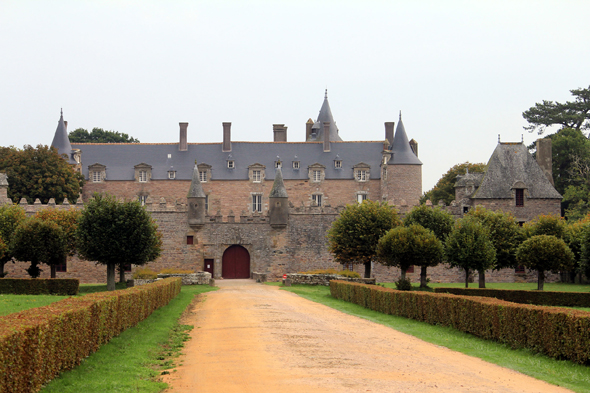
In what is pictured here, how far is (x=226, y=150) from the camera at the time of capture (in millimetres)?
64938

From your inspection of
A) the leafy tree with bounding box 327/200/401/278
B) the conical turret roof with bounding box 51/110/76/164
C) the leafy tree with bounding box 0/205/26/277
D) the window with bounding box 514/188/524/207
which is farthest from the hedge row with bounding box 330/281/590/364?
the conical turret roof with bounding box 51/110/76/164

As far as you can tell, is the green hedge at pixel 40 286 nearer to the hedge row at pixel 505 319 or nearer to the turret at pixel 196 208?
the hedge row at pixel 505 319

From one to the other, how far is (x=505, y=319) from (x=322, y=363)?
6002 mm

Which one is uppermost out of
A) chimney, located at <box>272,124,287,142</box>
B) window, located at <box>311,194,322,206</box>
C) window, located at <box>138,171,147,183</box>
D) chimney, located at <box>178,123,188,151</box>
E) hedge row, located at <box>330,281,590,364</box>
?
chimney, located at <box>272,124,287,142</box>

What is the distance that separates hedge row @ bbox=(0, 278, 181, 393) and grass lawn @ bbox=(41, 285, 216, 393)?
209 millimetres

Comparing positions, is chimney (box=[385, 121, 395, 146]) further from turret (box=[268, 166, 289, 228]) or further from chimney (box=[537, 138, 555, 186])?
Answer: turret (box=[268, 166, 289, 228])

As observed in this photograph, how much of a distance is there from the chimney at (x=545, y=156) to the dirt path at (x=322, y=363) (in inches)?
1496

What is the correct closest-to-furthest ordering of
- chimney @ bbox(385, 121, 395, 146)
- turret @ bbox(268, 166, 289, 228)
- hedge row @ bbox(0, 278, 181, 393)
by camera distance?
hedge row @ bbox(0, 278, 181, 393) < turret @ bbox(268, 166, 289, 228) < chimney @ bbox(385, 121, 395, 146)

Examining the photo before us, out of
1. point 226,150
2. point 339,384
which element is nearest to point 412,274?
point 226,150

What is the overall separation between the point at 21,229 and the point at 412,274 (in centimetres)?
2701

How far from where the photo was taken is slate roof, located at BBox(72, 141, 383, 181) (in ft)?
205

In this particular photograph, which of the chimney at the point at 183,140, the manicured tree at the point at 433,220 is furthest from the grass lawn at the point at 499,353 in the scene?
the chimney at the point at 183,140

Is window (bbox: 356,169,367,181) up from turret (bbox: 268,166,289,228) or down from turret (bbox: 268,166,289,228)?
up

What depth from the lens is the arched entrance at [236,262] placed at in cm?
4828
